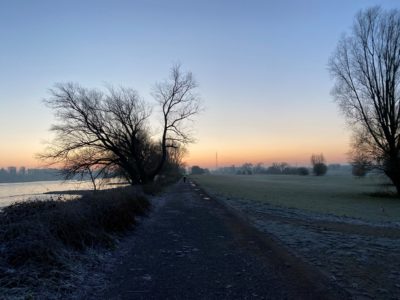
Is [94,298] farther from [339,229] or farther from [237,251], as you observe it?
[339,229]

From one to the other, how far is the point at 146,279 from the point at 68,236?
2436 millimetres

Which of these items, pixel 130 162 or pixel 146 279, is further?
pixel 130 162

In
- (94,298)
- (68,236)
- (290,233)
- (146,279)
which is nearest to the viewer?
(94,298)

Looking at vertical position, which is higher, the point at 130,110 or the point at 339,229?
Result: the point at 130,110

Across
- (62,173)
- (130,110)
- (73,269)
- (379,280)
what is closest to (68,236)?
(73,269)

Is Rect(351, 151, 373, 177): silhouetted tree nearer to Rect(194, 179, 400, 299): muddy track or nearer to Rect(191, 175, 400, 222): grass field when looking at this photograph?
Rect(191, 175, 400, 222): grass field

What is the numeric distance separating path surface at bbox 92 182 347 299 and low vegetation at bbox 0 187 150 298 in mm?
844

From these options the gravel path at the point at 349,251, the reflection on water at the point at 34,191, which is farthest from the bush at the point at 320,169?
the gravel path at the point at 349,251

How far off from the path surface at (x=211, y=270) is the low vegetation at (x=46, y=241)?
84cm

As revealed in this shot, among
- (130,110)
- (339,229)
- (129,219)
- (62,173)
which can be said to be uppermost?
(130,110)

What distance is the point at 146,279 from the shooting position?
634 centimetres

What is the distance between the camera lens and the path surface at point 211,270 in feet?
18.4

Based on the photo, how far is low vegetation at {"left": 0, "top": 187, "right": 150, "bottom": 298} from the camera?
17.8 feet

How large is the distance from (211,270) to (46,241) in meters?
3.28
